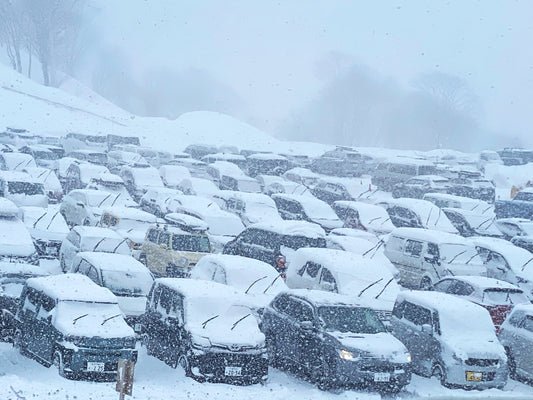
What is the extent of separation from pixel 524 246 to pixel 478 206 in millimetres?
5025

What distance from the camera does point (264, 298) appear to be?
13.9m

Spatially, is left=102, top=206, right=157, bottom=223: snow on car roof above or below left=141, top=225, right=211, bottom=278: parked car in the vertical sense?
above

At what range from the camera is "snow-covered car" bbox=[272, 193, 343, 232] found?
23.8 meters

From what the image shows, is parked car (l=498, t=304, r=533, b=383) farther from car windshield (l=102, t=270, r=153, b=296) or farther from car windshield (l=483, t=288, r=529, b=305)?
car windshield (l=102, t=270, r=153, b=296)

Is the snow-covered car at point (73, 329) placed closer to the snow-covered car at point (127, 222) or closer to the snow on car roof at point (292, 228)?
the snow-covered car at point (127, 222)

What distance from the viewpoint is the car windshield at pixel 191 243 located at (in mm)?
17375

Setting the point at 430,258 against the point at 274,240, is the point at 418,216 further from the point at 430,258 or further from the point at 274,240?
the point at 274,240

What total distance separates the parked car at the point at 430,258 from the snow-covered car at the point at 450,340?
4.84 m

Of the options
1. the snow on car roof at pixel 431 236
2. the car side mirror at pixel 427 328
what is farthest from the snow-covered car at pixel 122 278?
the snow on car roof at pixel 431 236

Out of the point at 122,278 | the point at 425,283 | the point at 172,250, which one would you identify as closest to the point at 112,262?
the point at 122,278

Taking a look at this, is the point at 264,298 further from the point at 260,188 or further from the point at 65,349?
the point at 260,188

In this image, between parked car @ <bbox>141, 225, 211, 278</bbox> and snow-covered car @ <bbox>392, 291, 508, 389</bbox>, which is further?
parked car @ <bbox>141, 225, 211, 278</bbox>

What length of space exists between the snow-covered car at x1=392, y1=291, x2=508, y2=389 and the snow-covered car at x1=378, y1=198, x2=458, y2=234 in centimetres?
1060

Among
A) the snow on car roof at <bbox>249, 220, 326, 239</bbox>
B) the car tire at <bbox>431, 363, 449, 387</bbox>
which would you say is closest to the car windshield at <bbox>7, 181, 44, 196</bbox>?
the snow on car roof at <bbox>249, 220, 326, 239</bbox>
